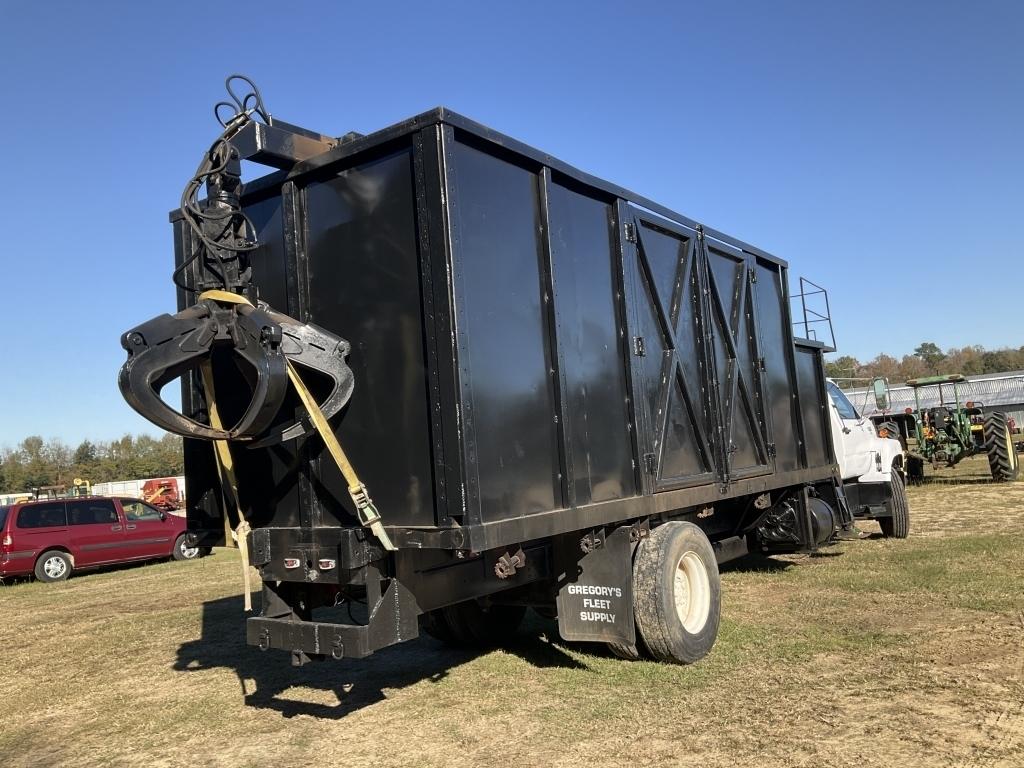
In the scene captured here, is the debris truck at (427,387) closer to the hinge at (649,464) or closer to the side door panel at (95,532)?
the hinge at (649,464)

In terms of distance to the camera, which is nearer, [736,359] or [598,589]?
[598,589]

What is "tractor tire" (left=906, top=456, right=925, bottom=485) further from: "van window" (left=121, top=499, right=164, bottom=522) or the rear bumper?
the rear bumper

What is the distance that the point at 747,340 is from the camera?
25.4 feet

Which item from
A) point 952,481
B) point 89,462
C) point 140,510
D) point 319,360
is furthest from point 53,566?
point 89,462

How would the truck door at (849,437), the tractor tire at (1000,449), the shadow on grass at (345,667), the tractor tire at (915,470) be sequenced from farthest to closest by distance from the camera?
the tractor tire at (915,470) < the tractor tire at (1000,449) < the truck door at (849,437) < the shadow on grass at (345,667)

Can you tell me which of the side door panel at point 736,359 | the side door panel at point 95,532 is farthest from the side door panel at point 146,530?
the side door panel at point 736,359

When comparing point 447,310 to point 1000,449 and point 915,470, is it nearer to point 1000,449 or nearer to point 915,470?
point 1000,449

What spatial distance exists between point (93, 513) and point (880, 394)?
1486cm

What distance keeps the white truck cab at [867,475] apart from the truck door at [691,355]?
12.2 ft

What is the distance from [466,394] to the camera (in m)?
4.11

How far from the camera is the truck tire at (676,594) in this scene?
5609 millimetres

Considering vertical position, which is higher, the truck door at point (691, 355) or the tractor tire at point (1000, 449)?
the truck door at point (691, 355)

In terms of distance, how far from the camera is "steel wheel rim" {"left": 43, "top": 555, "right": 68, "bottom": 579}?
15.2 m

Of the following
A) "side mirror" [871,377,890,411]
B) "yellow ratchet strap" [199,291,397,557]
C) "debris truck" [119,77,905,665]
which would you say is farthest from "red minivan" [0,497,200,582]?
"side mirror" [871,377,890,411]
